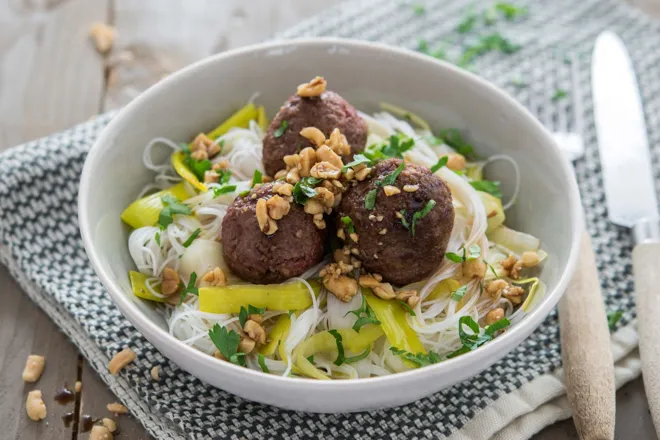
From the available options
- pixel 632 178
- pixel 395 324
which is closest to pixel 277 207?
pixel 395 324

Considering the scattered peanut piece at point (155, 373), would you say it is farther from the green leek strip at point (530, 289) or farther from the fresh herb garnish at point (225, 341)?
the green leek strip at point (530, 289)

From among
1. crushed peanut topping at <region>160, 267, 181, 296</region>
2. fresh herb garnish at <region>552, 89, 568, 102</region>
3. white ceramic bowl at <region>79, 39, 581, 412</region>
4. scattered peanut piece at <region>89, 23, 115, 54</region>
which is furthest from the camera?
scattered peanut piece at <region>89, 23, 115, 54</region>

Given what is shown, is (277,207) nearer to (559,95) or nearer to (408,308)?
(408,308)

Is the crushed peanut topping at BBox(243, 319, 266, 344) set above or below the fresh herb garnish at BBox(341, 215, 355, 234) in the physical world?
below

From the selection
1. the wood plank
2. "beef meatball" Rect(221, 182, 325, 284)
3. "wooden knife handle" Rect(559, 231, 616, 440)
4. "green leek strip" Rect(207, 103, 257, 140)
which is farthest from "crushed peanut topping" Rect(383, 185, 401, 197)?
the wood plank

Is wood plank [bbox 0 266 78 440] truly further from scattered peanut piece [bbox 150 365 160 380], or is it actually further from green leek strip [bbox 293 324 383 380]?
green leek strip [bbox 293 324 383 380]

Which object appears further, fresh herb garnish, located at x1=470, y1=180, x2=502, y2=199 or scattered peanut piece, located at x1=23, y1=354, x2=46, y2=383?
fresh herb garnish, located at x1=470, y1=180, x2=502, y2=199

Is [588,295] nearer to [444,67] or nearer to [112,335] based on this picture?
[444,67]

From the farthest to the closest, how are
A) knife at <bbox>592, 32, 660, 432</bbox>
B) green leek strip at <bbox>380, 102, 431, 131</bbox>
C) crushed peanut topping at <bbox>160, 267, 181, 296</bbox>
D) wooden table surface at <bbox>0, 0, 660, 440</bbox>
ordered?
green leek strip at <bbox>380, 102, 431, 131</bbox>
wooden table surface at <bbox>0, 0, 660, 440</bbox>
knife at <bbox>592, 32, 660, 432</bbox>
crushed peanut topping at <bbox>160, 267, 181, 296</bbox>
